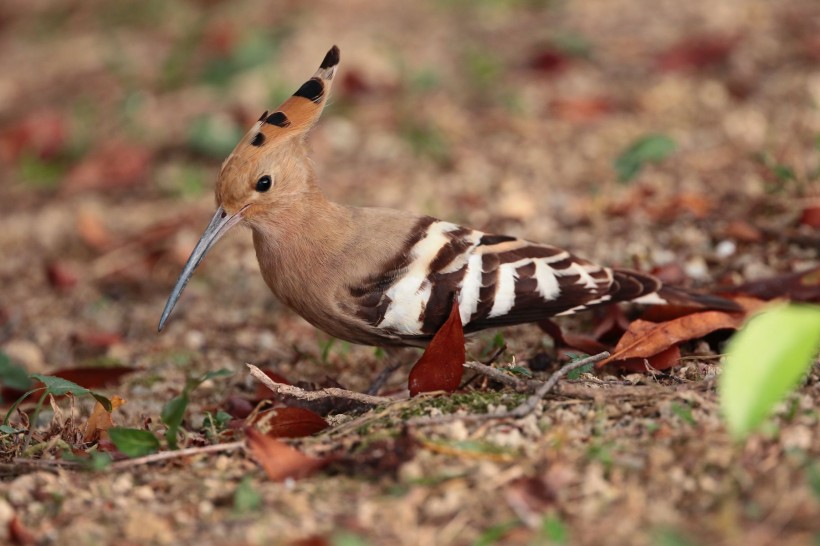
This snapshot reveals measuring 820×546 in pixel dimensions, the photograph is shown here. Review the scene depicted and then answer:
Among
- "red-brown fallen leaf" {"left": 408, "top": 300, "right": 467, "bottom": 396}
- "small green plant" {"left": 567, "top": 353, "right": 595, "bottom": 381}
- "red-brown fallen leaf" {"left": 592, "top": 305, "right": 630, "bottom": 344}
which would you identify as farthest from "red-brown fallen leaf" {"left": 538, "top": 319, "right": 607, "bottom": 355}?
"red-brown fallen leaf" {"left": 408, "top": 300, "right": 467, "bottom": 396}

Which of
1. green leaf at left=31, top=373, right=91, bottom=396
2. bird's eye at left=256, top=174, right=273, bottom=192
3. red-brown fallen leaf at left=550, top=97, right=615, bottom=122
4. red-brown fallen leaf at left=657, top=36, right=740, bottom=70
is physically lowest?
green leaf at left=31, top=373, right=91, bottom=396

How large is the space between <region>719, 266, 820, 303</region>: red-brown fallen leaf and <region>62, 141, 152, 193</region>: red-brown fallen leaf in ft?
10.2

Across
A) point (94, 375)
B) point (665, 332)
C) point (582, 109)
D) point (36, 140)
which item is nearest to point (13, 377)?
point (94, 375)

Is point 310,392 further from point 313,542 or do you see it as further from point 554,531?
point 554,531

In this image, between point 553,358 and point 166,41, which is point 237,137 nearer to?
point 166,41

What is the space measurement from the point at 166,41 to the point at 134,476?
4.85 meters

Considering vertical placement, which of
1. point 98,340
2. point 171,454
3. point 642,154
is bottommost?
point 98,340

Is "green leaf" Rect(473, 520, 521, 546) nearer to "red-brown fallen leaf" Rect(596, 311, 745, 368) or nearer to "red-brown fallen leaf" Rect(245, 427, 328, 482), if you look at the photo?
"red-brown fallen leaf" Rect(245, 427, 328, 482)

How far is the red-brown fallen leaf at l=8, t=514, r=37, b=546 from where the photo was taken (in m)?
2.09

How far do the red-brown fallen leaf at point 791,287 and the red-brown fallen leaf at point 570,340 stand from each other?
46 centimetres

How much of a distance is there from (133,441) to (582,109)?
127 inches

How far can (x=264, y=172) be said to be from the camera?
3.08 meters

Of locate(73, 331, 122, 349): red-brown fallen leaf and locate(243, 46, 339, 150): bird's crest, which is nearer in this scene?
locate(243, 46, 339, 150): bird's crest

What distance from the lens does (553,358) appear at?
3.10 m
